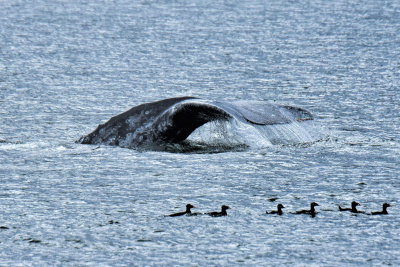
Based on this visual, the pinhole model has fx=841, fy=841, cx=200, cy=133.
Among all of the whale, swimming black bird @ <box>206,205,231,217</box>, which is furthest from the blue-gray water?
the whale

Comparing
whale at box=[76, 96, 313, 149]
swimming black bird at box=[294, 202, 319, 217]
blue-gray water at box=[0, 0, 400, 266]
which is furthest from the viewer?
whale at box=[76, 96, 313, 149]

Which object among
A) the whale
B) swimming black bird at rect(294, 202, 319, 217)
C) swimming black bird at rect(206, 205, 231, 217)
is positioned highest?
the whale

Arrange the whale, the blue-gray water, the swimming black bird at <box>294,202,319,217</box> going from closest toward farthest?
the blue-gray water
the swimming black bird at <box>294,202,319,217</box>
the whale

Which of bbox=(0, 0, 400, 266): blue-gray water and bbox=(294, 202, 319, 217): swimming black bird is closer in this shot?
bbox=(0, 0, 400, 266): blue-gray water

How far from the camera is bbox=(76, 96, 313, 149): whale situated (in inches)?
674

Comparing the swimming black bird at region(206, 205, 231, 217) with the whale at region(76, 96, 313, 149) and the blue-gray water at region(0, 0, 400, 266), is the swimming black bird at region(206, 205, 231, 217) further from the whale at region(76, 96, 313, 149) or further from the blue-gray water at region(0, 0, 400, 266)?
the whale at region(76, 96, 313, 149)

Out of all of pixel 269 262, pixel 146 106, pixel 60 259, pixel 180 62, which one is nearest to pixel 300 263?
pixel 269 262

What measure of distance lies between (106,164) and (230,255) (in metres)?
5.84

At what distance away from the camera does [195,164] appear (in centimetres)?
1614

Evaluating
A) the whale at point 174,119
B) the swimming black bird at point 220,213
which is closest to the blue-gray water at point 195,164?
the swimming black bird at point 220,213

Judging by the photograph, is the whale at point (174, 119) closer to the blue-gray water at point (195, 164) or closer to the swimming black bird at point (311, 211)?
the blue-gray water at point (195, 164)

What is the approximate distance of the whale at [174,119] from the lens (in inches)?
674

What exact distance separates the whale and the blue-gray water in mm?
632

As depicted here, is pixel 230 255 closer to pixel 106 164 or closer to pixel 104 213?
pixel 104 213
